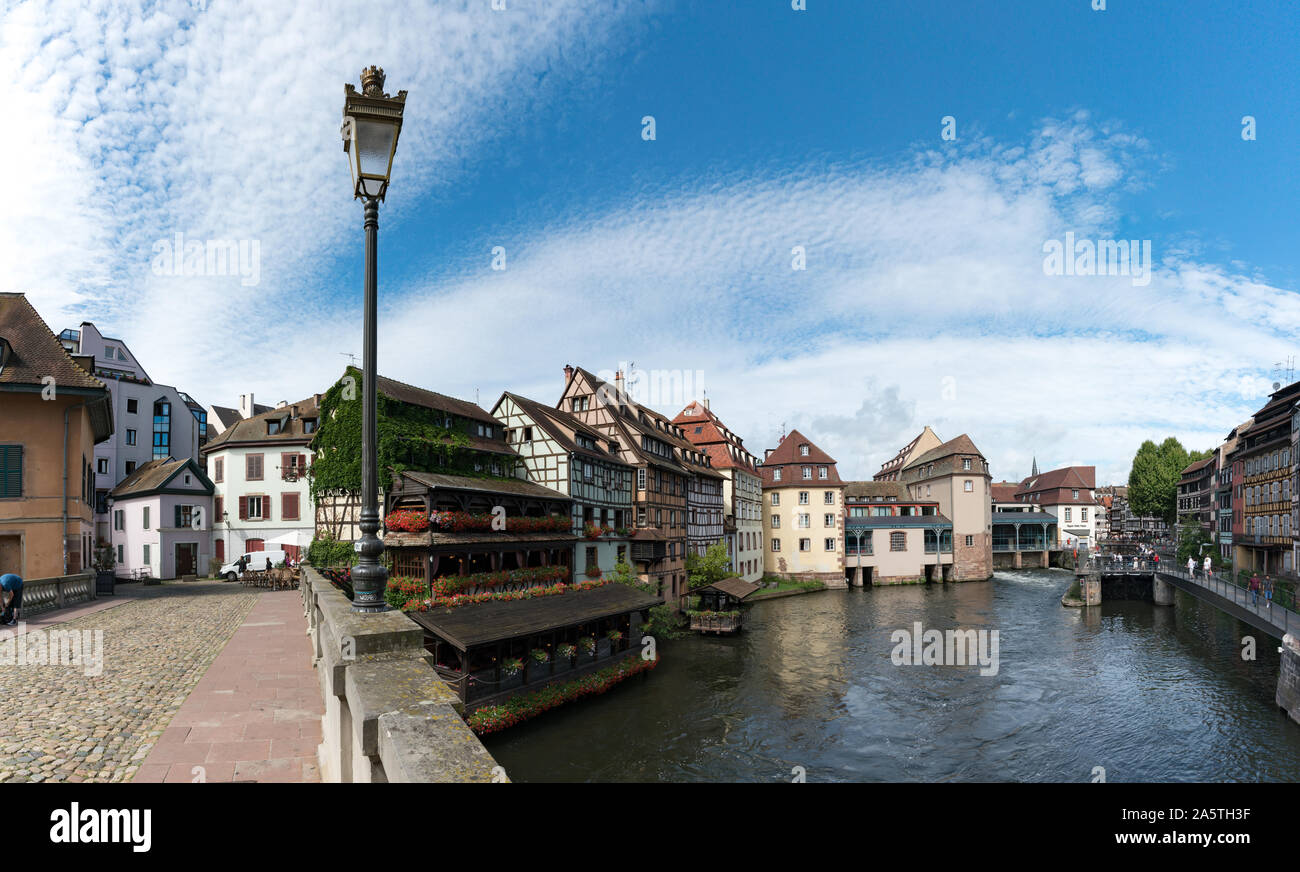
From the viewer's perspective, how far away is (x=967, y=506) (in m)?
75.2

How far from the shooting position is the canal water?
21.8 m

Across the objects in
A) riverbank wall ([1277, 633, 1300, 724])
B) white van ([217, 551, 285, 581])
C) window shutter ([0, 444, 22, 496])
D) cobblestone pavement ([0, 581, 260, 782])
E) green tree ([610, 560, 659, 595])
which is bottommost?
riverbank wall ([1277, 633, 1300, 724])

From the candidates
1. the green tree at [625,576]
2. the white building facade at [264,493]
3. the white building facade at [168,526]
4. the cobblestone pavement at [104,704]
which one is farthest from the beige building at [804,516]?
the cobblestone pavement at [104,704]

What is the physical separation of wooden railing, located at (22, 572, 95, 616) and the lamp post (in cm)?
1783

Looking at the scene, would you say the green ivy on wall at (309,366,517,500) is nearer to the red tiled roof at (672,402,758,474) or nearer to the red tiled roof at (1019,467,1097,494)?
the red tiled roof at (672,402,758,474)

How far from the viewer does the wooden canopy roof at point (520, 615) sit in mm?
23531

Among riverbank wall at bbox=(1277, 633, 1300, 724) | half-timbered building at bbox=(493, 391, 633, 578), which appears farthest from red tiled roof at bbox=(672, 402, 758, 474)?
riverbank wall at bbox=(1277, 633, 1300, 724)

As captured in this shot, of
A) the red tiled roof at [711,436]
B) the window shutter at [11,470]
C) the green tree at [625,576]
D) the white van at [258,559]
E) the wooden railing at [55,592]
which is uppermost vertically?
the red tiled roof at [711,436]

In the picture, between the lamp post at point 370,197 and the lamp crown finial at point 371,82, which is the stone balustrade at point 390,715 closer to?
the lamp post at point 370,197

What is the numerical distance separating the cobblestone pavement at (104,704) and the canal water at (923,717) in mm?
11253

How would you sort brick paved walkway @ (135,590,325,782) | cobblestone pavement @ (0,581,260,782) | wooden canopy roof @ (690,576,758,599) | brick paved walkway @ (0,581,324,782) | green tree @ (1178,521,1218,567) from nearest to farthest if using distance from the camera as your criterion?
brick paved walkway @ (135,590,325,782)
brick paved walkway @ (0,581,324,782)
cobblestone pavement @ (0,581,260,782)
wooden canopy roof @ (690,576,758,599)
green tree @ (1178,521,1218,567)

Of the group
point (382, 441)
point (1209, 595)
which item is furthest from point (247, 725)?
point (1209, 595)
